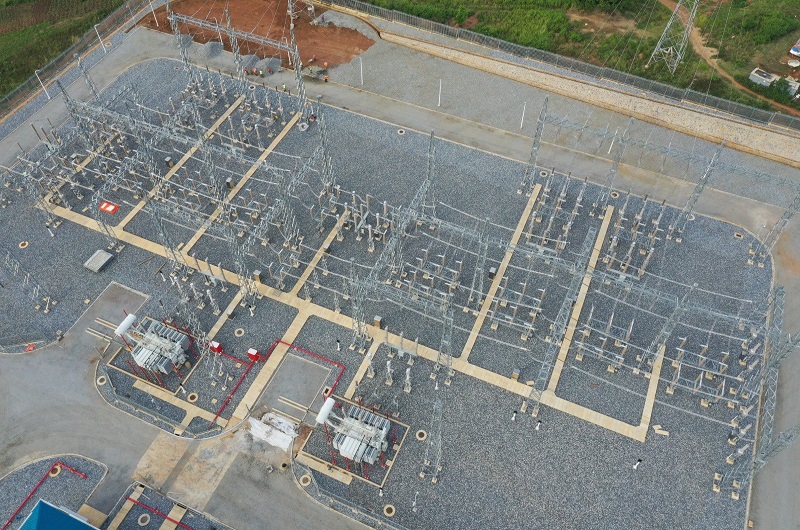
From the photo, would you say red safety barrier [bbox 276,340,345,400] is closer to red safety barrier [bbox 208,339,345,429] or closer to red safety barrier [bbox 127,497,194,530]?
red safety barrier [bbox 208,339,345,429]

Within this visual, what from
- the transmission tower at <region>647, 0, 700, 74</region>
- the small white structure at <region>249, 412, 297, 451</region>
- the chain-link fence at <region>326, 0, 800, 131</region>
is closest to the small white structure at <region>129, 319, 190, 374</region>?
the small white structure at <region>249, 412, 297, 451</region>

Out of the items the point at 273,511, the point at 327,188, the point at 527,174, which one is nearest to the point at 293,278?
the point at 327,188

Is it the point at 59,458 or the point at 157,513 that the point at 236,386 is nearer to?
the point at 157,513

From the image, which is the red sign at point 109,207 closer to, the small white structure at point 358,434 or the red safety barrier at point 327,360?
the red safety barrier at point 327,360

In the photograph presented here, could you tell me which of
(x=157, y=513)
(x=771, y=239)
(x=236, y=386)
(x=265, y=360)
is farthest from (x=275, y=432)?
(x=771, y=239)

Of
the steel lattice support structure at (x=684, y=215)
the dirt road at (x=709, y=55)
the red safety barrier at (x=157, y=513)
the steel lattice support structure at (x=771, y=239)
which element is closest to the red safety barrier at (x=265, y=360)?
the red safety barrier at (x=157, y=513)
